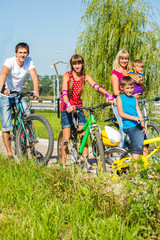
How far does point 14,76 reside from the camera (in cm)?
521

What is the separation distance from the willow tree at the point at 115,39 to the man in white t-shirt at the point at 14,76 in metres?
8.95

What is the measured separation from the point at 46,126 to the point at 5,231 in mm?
2141

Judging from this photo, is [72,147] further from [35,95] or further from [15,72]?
[15,72]

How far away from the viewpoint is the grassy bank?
2.50 m

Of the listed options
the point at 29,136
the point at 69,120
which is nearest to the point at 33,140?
the point at 29,136

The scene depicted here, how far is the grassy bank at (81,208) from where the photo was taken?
2.50 m

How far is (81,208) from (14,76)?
2.93 m

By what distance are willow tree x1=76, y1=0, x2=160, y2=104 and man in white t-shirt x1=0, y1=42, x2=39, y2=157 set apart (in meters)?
8.95

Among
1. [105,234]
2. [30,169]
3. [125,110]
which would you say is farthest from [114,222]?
[125,110]

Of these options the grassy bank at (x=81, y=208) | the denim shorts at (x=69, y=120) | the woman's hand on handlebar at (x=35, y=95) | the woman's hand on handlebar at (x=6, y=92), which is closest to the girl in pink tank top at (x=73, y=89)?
the denim shorts at (x=69, y=120)

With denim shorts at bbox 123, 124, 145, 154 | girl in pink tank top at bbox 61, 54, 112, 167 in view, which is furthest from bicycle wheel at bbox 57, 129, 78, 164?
denim shorts at bbox 123, 124, 145, 154

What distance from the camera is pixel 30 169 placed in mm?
4051

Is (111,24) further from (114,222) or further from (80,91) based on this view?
(114,222)

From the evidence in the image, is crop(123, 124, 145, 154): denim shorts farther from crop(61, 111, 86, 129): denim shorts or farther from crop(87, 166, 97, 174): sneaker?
crop(61, 111, 86, 129): denim shorts
